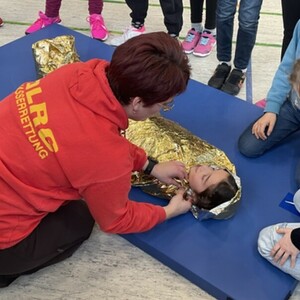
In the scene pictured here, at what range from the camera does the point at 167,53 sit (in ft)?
3.52

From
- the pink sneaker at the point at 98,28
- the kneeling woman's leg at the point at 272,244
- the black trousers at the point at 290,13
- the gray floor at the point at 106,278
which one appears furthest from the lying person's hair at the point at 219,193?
the pink sneaker at the point at 98,28

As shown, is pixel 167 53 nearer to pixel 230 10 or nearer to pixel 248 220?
pixel 248 220

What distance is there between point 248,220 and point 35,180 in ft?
2.63

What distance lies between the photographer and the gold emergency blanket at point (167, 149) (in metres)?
1.63

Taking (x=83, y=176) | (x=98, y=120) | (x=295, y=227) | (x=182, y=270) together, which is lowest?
(x=182, y=270)

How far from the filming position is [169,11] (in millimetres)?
2412

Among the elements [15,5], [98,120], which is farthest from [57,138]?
[15,5]

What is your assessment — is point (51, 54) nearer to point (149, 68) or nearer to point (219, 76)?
point (219, 76)

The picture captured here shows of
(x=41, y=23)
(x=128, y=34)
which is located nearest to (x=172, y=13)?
(x=128, y=34)

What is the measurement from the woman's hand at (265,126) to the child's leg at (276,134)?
0.02 metres

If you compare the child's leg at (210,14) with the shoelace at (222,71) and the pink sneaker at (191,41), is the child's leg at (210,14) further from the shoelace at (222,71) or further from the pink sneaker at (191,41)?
the shoelace at (222,71)

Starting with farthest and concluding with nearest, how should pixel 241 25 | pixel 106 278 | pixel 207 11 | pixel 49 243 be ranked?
pixel 207 11
pixel 241 25
pixel 106 278
pixel 49 243

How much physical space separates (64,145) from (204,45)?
1663mm

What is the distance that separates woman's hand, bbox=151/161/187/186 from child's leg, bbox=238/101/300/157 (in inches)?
14.6
